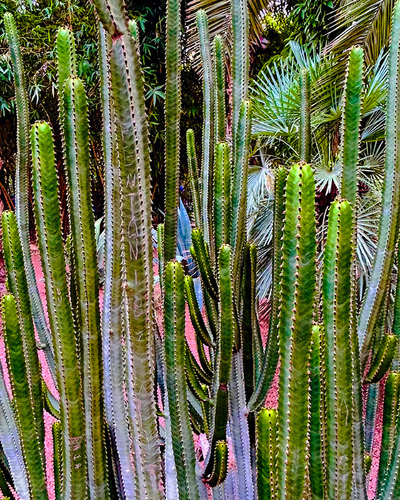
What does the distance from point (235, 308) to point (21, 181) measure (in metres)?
0.80

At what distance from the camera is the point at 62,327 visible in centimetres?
76

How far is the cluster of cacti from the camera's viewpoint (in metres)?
0.62

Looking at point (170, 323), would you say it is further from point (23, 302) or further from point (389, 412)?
point (389, 412)

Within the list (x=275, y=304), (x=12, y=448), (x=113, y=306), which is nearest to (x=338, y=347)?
(x=113, y=306)

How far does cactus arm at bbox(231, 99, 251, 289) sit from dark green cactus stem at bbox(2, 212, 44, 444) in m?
0.59

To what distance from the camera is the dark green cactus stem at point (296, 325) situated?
2.01 feet

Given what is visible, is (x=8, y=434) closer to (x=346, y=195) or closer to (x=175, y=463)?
(x=175, y=463)

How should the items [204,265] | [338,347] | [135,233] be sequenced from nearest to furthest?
1. [135,233]
2. [338,347]
3. [204,265]

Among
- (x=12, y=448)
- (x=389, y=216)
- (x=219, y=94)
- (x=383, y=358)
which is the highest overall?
(x=219, y=94)

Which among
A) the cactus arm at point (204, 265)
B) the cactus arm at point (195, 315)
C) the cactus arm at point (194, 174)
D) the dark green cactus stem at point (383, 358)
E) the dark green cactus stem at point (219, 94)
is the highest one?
the dark green cactus stem at point (219, 94)

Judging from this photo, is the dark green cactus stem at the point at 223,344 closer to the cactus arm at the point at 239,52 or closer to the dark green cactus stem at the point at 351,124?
the dark green cactus stem at the point at 351,124

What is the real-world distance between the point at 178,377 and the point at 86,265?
0.93 feet

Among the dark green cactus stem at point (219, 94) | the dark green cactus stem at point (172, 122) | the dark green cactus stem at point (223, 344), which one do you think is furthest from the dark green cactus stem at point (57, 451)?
the dark green cactus stem at point (219, 94)

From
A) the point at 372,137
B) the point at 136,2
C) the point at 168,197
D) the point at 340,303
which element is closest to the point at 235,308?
the point at 168,197
